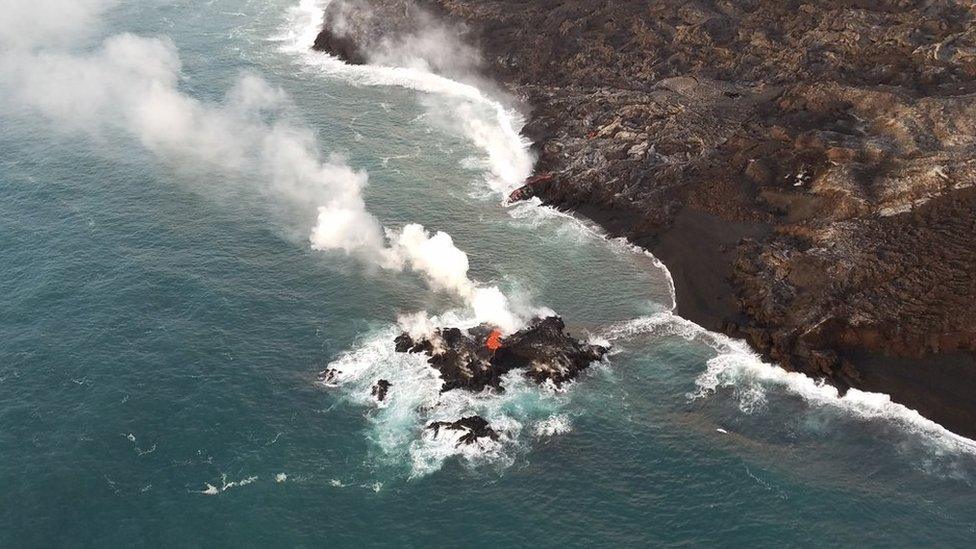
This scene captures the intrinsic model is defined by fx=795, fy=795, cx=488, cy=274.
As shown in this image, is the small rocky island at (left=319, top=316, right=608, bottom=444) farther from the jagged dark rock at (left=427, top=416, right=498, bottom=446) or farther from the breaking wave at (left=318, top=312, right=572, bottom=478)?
the jagged dark rock at (left=427, top=416, right=498, bottom=446)

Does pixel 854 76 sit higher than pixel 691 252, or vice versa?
pixel 854 76

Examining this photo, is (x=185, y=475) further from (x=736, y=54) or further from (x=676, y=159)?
(x=736, y=54)

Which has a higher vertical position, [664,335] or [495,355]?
[664,335]

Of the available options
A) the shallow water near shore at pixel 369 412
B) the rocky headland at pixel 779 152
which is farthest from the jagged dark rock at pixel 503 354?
the rocky headland at pixel 779 152

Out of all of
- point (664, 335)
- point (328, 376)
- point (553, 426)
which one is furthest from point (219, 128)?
point (553, 426)

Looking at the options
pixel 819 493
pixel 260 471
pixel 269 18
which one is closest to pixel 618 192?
pixel 819 493

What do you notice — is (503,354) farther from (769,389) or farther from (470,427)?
(769,389)
